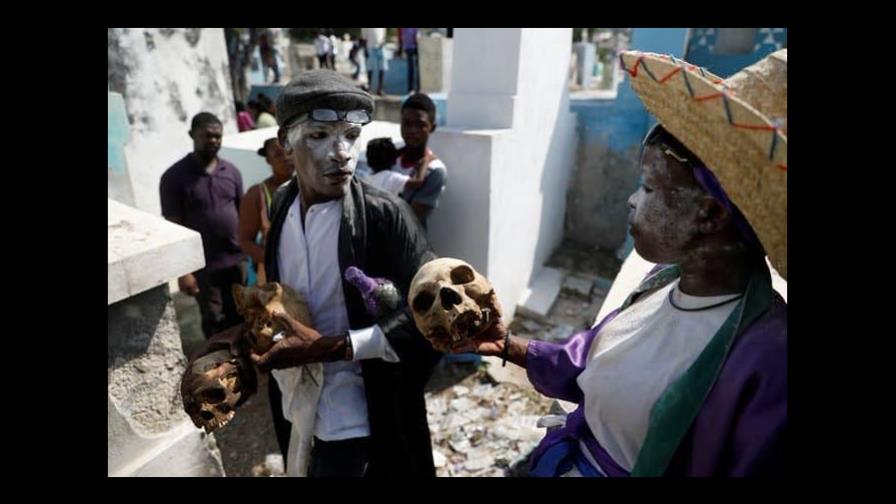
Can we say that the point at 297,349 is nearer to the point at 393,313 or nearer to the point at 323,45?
the point at 393,313

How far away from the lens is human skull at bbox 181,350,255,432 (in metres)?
1.71

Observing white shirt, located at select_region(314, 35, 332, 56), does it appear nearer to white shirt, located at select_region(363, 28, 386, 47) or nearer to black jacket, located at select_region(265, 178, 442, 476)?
white shirt, located at select_region(363, 28, 386, 47)

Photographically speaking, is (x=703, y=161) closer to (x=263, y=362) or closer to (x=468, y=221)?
(x=263, y=362)

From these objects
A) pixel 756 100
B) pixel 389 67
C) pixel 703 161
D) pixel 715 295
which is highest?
pixel 389 67

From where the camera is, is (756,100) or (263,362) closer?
(756,100)

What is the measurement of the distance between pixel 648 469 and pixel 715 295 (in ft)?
1.45

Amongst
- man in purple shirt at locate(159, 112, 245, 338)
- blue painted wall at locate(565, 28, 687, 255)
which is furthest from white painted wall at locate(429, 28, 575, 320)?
man in purple shirt at locate(159, 112, 245, 338)

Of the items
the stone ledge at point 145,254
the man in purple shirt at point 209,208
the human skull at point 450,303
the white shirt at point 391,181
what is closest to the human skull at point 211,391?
the stone ledge at point 145,254

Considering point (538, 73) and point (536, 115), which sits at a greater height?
point (538, 73)

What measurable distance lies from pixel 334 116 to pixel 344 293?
0.69 meters

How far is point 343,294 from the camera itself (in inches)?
81.9

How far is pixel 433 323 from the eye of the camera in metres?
1.58

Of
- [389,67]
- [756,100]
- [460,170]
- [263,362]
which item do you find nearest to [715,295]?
[756,100]

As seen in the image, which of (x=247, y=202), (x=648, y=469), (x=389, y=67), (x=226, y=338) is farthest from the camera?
(x=389, y=67)
